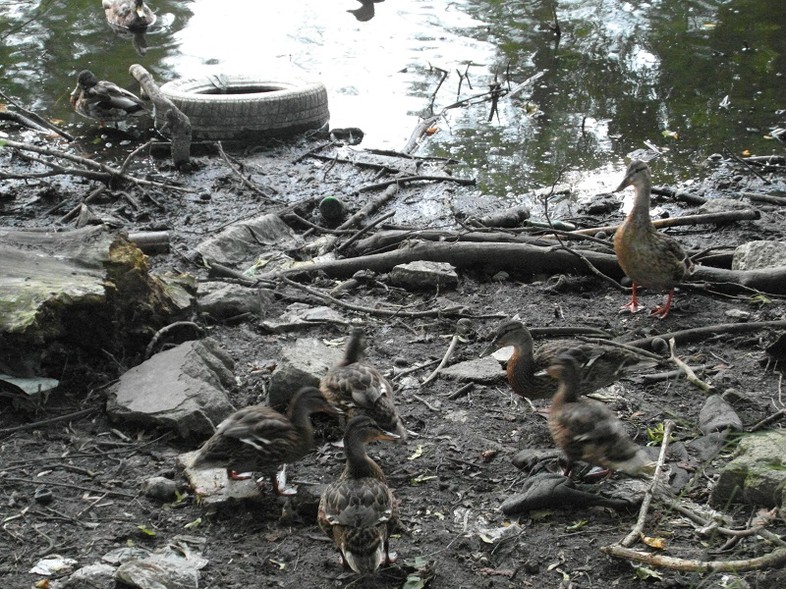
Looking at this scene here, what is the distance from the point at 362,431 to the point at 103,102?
8.82 metres

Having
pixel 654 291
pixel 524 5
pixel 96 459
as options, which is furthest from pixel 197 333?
pixel 524 5

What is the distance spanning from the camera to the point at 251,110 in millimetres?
11695

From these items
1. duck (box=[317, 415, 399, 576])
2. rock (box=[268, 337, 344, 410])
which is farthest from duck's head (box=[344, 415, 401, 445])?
rock (box=[268, 337, 344, 410])

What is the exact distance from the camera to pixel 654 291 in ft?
25.5

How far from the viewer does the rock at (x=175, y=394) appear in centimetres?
558

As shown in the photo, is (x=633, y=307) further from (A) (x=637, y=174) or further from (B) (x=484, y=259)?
(B) (x=484, y=259)

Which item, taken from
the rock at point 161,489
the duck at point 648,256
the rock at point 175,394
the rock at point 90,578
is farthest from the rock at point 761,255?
the rock at point 90,578

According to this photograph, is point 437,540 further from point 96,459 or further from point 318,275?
point 318,275

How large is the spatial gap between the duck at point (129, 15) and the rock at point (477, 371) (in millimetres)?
12238

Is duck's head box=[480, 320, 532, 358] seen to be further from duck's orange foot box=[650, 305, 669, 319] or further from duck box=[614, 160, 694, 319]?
duck's orange foot box=[650, 305, 669, 319]

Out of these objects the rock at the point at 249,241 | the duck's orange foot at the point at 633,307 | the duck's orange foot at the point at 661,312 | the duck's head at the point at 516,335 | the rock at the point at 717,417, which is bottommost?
the rock at the point at 249,241

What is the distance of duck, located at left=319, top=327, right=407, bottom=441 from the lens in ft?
17.8

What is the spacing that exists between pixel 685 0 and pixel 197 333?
539 inches

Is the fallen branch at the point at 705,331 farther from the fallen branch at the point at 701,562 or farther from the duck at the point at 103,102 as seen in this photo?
the duck at the point at 103,102
